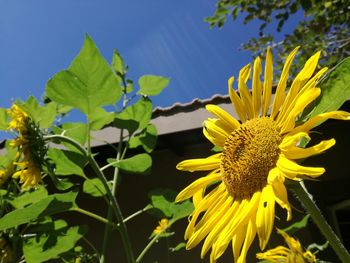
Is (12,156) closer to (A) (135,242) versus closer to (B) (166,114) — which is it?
(B) (166,114)

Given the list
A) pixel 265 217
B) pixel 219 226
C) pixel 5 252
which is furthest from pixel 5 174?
pixel 265 217

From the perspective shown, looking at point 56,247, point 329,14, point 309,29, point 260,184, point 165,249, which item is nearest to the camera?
point 260,184

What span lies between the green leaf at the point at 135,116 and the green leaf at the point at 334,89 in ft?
2.88

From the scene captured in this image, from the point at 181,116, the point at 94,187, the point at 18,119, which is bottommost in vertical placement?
the point at 94,187

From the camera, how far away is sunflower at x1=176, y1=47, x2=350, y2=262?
0.52 meters

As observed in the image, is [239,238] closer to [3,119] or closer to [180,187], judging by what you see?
[3,119]

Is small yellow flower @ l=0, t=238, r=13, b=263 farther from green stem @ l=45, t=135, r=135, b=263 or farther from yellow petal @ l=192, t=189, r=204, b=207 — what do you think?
yellow petal @ l=192, t=189, r=204, b=207

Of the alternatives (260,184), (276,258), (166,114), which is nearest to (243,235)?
(260,184)

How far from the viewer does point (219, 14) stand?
4047 mm

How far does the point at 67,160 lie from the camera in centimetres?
128

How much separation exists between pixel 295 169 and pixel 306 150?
27 millimetres

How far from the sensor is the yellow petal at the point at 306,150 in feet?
1.59

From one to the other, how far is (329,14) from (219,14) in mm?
955

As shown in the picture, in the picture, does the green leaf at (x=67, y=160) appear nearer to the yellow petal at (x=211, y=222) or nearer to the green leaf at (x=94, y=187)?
the green leaf at (x=94, y=187)
